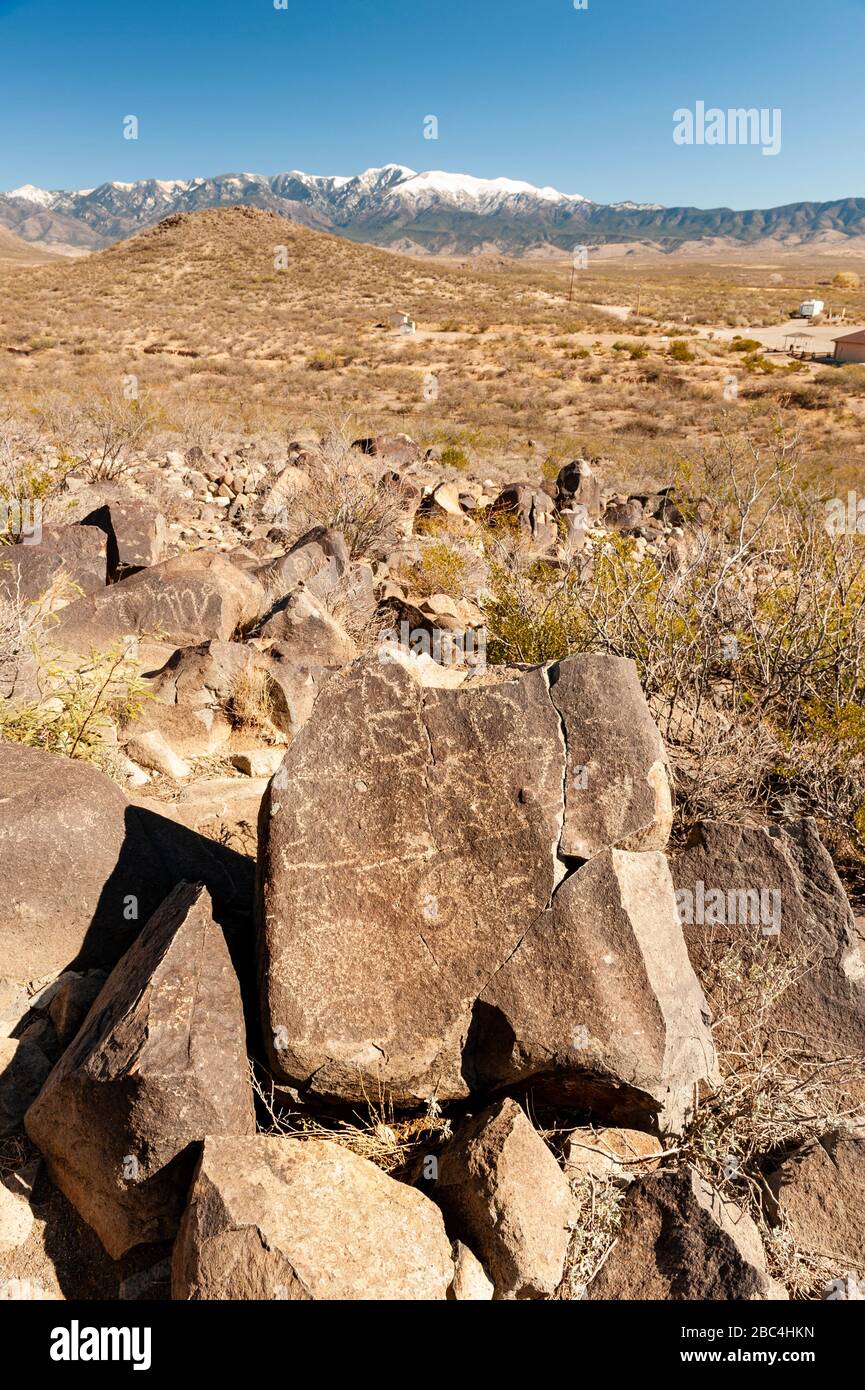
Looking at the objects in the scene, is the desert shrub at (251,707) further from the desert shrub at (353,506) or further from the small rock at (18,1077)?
the desert shrub at (353,506)

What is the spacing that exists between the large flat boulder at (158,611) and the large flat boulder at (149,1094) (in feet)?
12.2

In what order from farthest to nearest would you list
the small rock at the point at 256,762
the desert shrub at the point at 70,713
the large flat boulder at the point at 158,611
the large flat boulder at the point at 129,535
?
the large flat boulder at the point at 129,535, the large flat boulder at the point at 158,611, the small rock at the point at 256,762, the desert shrub at the point at 70,713

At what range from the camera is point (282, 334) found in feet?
107

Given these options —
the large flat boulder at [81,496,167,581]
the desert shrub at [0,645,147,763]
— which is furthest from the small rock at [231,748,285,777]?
the large flat boulder at [81,496,167,581]

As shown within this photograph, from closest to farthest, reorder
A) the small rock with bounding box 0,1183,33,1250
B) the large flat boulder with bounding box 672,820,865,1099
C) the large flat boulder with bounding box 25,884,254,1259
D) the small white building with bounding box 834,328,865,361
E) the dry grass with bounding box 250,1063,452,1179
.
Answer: the large flat boulder with bounding box 25,884,254,1259, the small rock with bounding box 0,1183,33,1250, the dry grass with bounding box 250,1063,452,1179, the large flat boulder with bounding box 672,820,865,1099, the small white building with bounding box 834,328,865,361

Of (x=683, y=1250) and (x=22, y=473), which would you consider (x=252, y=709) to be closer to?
(x=683, y=1250)

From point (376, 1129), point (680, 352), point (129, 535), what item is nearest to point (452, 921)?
point (376, 1129)

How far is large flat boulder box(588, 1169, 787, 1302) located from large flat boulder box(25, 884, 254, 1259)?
117 cm

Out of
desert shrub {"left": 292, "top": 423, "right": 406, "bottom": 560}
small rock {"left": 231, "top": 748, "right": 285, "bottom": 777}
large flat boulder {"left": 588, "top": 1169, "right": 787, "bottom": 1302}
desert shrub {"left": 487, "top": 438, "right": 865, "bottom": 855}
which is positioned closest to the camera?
large flat boulder {"left": 588, "top": 1169, "right": 787, "bottom": 1302}

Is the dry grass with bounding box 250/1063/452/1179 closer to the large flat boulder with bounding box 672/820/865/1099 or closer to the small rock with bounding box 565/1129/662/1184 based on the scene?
the small rock with bounding box 565/1129/662/1184

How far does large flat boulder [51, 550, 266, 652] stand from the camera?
5.97 meters

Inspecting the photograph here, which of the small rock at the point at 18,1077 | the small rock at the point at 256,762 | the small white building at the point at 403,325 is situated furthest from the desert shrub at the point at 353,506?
the small white building at the point at 403,325

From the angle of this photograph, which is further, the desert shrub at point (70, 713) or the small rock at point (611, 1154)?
the desert shrub at point (70, 713)

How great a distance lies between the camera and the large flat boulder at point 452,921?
2602 mm
